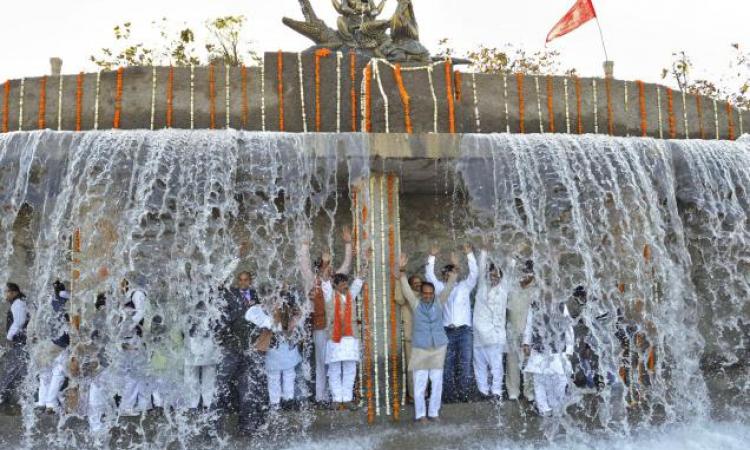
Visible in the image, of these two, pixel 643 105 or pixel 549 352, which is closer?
pixel 549 352

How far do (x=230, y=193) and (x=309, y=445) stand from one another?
7.68ft

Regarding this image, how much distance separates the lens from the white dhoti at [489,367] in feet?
22.6

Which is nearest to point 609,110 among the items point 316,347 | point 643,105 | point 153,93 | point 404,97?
point 643,105

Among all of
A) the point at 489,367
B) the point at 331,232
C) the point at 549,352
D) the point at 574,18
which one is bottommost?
the point at 489,367

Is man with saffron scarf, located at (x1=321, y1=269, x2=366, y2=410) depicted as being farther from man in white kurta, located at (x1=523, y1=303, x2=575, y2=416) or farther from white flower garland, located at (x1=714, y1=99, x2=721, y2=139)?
white flower garland, located at (x1=714, y1=99, x2=721, y2=139)

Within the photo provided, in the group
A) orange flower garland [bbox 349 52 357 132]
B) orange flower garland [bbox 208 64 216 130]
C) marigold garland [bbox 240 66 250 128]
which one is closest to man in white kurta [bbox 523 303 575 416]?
orange flower garland [bbox 349 52 357 132]

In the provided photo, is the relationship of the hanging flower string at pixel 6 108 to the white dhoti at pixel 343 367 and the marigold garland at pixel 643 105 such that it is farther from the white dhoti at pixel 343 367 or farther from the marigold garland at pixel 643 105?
the marigold garland at pixel 643 105

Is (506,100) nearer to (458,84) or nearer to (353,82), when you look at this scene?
(458,84)

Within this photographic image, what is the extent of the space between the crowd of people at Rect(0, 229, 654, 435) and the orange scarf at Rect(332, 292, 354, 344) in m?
0.01

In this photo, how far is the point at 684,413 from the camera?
680cm

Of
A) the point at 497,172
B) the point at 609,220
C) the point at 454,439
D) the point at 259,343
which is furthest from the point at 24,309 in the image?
the point at 609,220

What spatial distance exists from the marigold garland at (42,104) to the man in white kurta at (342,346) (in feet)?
12.8

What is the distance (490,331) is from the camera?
6961 mm

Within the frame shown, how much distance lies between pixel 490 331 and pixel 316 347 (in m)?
1.72
